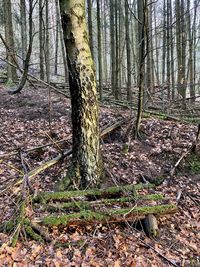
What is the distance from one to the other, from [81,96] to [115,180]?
175 centimetres

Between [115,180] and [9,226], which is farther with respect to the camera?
[115,180]

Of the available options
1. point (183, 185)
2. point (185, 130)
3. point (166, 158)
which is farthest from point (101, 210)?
point (185, 130)

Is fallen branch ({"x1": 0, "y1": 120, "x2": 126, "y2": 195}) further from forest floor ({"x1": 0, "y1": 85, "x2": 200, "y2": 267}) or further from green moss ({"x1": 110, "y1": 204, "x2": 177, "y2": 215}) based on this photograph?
green moss ({"x1": 110, "y1": 204, "x2": 177, "y2": 215})

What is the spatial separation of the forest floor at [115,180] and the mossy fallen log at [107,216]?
0.41 ft

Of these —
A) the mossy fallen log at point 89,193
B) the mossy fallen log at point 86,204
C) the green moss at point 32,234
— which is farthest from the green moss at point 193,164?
the green moss at point 32,234

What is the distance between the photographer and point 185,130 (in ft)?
25.0

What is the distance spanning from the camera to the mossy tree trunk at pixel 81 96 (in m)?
4.83

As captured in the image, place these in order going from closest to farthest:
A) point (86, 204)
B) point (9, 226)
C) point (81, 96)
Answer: point (9, 226) < point (86, 204) < point (81, 96)

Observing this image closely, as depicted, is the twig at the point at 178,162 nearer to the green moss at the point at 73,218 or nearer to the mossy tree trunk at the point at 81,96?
the mossy tree trunk at the point at 81,96

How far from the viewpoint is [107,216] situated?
4484 mm

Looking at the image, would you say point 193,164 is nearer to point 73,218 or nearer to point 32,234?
point 73,218

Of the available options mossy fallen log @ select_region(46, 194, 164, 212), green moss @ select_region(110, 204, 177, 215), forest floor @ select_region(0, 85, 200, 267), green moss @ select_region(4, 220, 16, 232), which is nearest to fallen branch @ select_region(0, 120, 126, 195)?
forest floor @ select_region(0, 85, 200, 267)

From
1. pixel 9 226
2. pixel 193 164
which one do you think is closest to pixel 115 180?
pixel 193 164

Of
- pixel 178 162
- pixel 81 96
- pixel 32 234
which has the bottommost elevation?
pixel 32 234
